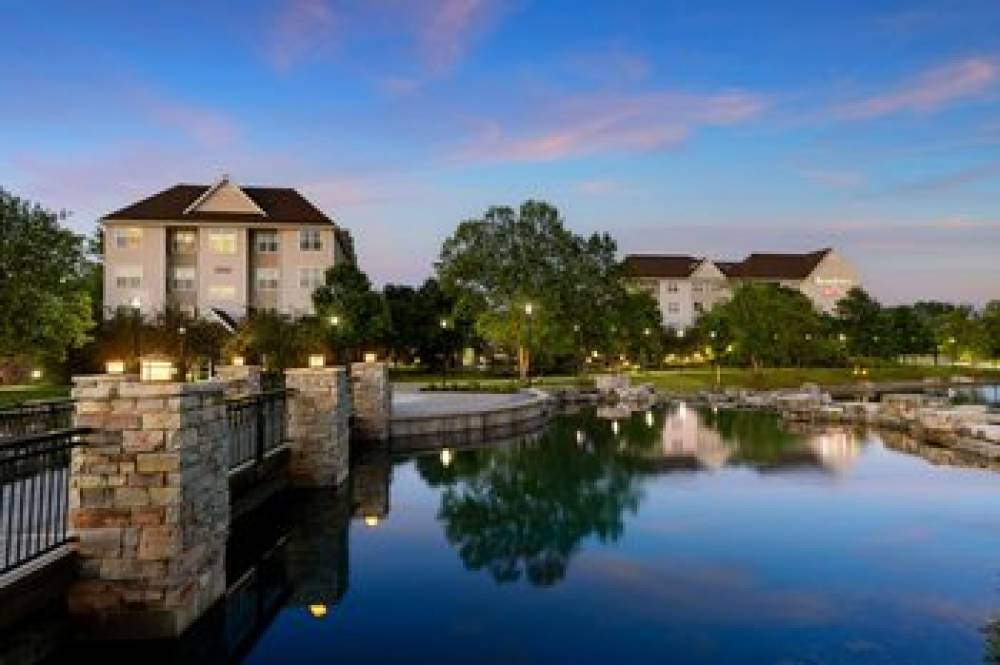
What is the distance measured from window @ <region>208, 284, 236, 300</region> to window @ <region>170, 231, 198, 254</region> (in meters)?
2.81

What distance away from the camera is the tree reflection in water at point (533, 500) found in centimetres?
1345

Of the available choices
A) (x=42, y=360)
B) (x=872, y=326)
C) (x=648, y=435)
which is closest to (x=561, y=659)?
(x=648, y=435)

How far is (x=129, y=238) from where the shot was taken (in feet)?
175

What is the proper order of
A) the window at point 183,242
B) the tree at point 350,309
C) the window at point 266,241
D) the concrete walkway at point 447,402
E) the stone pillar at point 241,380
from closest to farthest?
the stone pillar at point 241,380
the concrete walkway at point 447,402
the tree at point 350,309
the window at point 183,242
the window at point 266,241

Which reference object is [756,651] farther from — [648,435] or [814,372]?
[814,372]

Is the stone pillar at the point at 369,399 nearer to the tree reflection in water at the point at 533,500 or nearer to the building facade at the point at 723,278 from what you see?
the tree reflection in water at the point at 533,500

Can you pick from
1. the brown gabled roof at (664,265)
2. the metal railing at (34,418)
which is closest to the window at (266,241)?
the metal railing at (34,418)

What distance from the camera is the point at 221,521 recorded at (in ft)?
32.2

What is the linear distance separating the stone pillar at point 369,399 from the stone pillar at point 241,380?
173 inches

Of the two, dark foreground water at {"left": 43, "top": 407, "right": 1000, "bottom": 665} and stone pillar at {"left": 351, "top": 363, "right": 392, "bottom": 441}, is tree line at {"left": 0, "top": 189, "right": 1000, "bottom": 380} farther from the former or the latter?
dark foreground water at {"left": 43, "top": 407, "right": 1000, "bottom": 665}

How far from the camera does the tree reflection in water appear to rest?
13445 mm

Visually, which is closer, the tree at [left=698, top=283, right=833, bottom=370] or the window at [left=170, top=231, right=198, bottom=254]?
the window at [left=170, top=231, right=198, bottom=254]

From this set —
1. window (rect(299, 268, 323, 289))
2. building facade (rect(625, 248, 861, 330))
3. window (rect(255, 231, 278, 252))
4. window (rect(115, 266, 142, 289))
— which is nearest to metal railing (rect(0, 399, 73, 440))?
window (rect(299, 268, 323, 289))

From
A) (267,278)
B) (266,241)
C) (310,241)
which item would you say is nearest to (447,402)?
(310,241)
